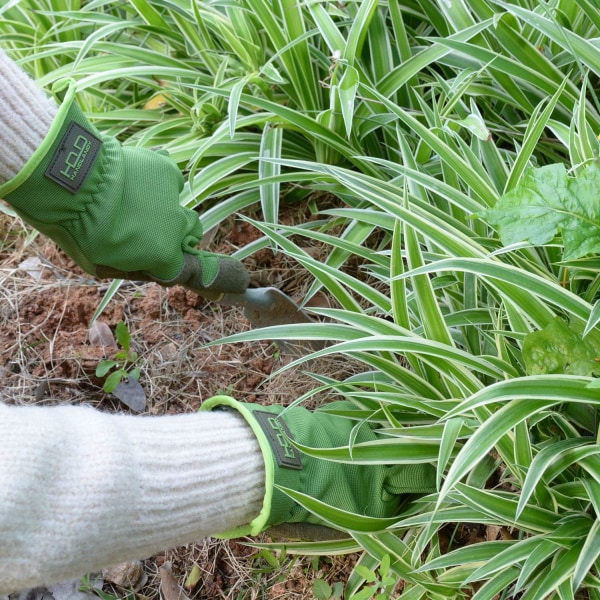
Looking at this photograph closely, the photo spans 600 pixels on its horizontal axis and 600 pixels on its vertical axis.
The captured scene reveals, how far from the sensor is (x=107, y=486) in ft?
2.65

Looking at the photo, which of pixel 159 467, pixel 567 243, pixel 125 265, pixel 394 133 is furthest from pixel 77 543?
pixel 394 133

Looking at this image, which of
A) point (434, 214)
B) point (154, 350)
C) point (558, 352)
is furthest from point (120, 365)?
point (558, 352)

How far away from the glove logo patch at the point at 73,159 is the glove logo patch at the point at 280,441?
1.51 feet

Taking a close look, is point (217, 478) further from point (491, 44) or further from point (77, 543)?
point (491, 44)

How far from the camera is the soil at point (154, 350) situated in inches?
54.3

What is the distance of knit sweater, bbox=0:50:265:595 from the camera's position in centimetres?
75

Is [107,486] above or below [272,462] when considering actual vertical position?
above

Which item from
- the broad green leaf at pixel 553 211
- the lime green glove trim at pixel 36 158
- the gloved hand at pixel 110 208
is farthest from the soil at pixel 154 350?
the broad green leaf at pixel 553 211

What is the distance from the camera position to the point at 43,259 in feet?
5.73

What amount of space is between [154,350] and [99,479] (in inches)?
31.2

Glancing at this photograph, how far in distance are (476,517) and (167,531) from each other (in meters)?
0.45

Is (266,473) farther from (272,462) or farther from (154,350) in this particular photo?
(154,350)

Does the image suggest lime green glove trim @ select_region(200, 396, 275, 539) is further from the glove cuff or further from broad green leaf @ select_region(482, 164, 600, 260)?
broad green leaf @ select_region(482, 164, 600, 260)

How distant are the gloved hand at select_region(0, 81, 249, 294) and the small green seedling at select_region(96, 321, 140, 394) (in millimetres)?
273
